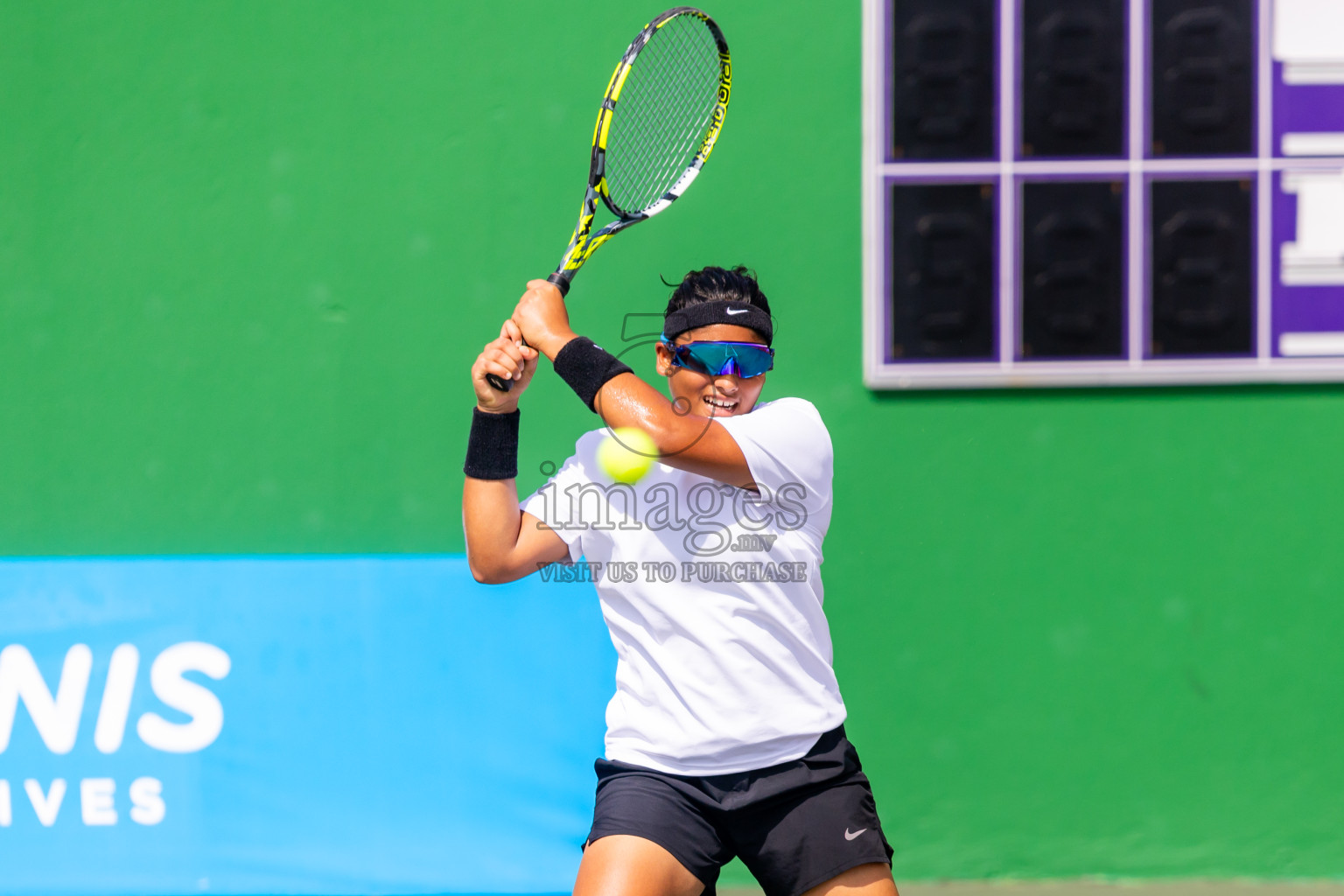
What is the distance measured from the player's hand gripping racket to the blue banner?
1297mm

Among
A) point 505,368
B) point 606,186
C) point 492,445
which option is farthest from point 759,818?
point 606,186

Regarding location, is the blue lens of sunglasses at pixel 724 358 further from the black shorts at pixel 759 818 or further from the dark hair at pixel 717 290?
the black shorts at pixel 759 818

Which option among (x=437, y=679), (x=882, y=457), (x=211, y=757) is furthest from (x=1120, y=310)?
(x=211, y=757)

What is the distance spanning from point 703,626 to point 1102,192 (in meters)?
2.42

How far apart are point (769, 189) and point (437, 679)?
1.95 meters

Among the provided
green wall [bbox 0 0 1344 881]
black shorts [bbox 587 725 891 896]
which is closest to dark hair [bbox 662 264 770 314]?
black shorts [bbox 587 725 891 896]

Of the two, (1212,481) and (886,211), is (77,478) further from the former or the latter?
(1212,481)

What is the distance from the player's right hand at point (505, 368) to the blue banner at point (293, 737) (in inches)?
52.1

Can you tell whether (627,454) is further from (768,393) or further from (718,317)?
(768,393)

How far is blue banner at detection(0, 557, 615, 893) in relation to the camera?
332 centimetres

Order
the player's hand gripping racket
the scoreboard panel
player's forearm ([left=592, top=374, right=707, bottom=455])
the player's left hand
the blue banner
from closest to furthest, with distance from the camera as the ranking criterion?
player's forearm ([left=592, top=374, right=707, bottom=455])
the player's left hand
the player's hand gripping racket
the blue banner
the scoreboard panel

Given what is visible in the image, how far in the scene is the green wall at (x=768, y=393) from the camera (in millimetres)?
3594

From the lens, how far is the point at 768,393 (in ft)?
11.8

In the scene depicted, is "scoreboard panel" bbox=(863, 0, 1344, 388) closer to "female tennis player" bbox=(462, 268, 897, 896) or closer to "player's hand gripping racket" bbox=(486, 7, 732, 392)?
"player's hand gripping racket" bbox=(486, 7, 732, 392)
